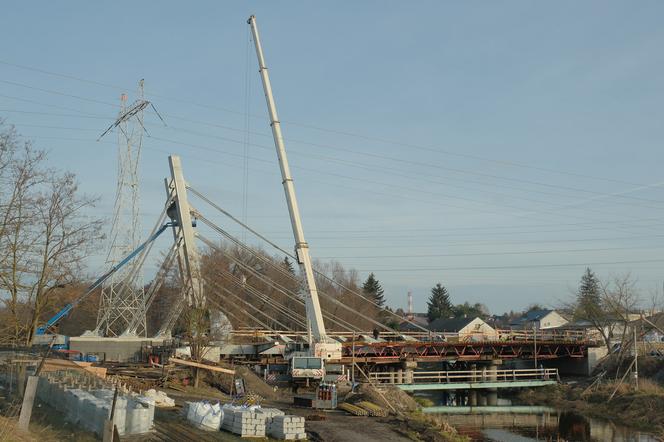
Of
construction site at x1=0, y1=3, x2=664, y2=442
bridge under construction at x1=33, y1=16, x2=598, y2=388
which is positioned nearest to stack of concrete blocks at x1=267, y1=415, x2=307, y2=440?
construction site at x1=0, y1=3, x2=664, y2=442

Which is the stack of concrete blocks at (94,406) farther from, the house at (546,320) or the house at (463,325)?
the house at (546,320)

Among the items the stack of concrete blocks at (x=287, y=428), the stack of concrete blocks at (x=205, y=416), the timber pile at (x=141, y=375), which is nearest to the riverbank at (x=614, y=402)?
the stack of concrete blocks at (x=287, y=428)

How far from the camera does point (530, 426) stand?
41.0 metres

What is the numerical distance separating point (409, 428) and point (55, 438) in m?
15.7

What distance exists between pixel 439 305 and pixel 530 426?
102 meters

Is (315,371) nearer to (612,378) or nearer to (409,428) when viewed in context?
(409,428)

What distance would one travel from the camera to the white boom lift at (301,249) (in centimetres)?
4888

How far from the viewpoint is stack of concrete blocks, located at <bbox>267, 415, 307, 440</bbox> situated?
78.4 feet

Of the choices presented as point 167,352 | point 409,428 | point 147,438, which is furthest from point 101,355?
point 147,438

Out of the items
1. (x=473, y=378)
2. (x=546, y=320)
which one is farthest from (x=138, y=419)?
(x=546, y=320)

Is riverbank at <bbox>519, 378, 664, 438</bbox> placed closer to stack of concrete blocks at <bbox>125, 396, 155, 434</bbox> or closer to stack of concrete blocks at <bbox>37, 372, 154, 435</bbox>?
stack of concrete blocks at <bbox>125, 396, 155, 434</bbox>

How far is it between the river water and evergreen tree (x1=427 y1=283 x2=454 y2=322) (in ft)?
298

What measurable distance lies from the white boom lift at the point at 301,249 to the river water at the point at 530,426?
849 cm

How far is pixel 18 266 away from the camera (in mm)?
22625
